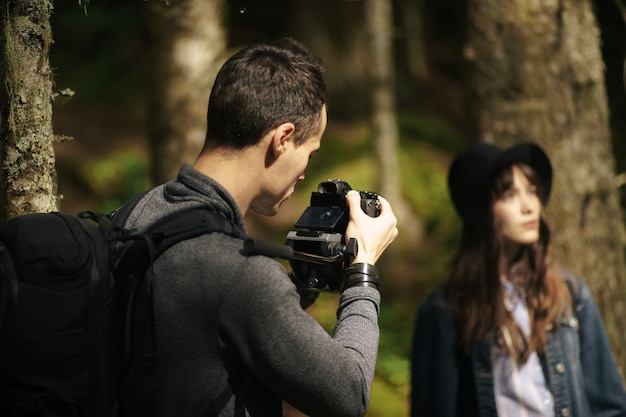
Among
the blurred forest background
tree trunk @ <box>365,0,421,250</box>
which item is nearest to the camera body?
the blurred forest background

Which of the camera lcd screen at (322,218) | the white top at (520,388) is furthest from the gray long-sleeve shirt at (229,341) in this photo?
the white top at (520,388)

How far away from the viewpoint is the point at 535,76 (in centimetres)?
468

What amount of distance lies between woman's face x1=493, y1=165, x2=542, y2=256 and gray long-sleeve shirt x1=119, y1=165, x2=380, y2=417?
215 centimetres

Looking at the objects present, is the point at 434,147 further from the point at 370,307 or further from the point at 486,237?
the point at 370,307

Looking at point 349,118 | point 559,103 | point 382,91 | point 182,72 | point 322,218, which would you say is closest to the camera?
point 322,218

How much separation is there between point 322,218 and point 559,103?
2.73 meters

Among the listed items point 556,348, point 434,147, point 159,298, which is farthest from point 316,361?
point 434,147

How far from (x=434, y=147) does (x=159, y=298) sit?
13.4 m

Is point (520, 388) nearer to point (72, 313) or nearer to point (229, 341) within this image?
point (229, 341)

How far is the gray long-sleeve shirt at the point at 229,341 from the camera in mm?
1940

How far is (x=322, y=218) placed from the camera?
98.8 inches

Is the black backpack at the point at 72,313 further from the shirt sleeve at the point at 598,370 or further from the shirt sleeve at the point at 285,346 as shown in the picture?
the shirt sleeve at the point at 598,370

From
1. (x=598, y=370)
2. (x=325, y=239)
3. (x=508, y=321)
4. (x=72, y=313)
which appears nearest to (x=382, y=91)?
(x=508, y=321)

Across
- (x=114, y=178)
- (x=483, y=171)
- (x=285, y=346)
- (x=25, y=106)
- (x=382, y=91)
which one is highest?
(x=382, y=91)
